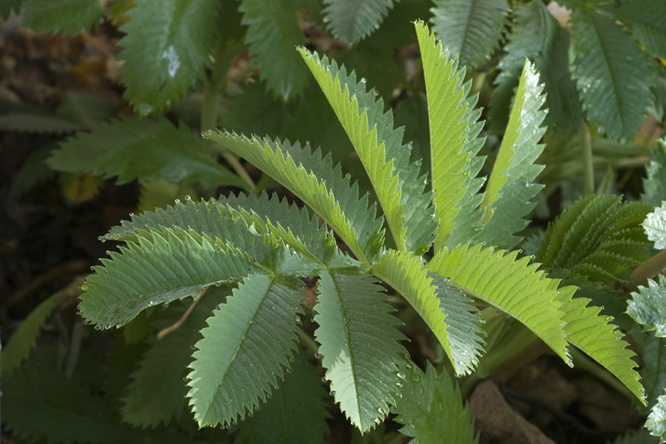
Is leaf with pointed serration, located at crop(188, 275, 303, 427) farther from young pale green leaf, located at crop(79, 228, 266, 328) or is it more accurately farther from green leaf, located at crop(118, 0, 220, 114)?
green leaf, located at crop(118, 0, 220, 114)

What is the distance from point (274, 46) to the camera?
0.96 meters

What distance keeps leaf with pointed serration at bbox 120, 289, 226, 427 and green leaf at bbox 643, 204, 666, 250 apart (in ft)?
1.93

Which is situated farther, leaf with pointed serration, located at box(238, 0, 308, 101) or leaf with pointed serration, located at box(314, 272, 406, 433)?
leaf with pointed serration, located at box(238, 0, 308, 101)

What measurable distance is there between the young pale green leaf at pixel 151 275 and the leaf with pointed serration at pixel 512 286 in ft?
0.69

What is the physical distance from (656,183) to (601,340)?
0.34 m

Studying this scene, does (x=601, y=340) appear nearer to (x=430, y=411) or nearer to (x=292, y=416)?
(x=430, y=411)

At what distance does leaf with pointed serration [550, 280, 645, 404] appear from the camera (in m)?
0.55

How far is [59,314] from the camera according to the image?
4.04 feet

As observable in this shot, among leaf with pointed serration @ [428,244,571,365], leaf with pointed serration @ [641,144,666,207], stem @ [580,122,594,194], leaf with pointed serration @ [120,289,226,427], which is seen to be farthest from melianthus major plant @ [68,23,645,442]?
stem @ [580,122,594,194]

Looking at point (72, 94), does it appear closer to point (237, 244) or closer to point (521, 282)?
point (237, 244)

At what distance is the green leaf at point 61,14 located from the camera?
1.01 metres

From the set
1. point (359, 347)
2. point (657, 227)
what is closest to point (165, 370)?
point (359, 347)

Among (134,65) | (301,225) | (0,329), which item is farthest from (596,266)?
(0,329)

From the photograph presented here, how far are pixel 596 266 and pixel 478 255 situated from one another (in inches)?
8.9
